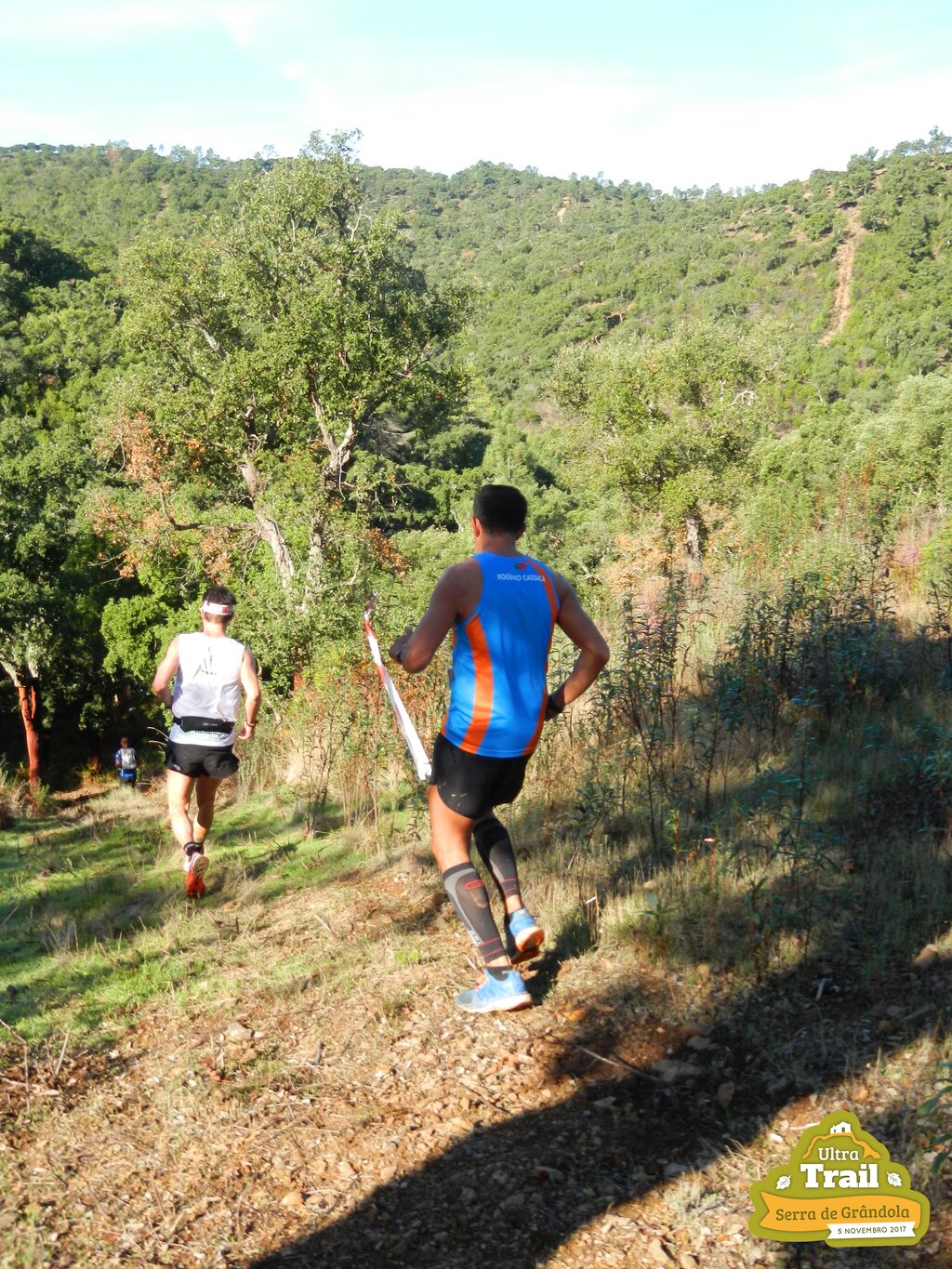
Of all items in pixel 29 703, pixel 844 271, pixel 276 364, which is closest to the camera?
pixel 276 364

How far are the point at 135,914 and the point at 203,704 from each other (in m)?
1.13

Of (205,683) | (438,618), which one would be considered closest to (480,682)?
(438,618)

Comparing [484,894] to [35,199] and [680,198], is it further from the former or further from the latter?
[680,198]

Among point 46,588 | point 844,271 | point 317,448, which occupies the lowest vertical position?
point 46,588

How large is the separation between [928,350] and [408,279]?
4585cm

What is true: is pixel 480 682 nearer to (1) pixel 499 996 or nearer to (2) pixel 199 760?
(1) pixel 499 996

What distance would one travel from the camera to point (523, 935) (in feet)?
11.9

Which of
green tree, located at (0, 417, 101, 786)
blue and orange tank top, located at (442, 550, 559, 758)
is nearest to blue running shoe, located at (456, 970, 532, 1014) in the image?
blue and orange tank top, located at (442, 550, 559, 758)

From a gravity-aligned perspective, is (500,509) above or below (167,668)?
above

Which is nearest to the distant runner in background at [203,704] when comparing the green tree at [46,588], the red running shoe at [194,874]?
the red running shoe at [194,874]

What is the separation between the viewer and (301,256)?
2245cm

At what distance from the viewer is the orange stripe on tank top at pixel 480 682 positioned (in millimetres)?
3553

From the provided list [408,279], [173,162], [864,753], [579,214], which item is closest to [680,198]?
[579,214]

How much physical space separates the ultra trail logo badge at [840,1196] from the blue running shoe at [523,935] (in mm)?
1113
